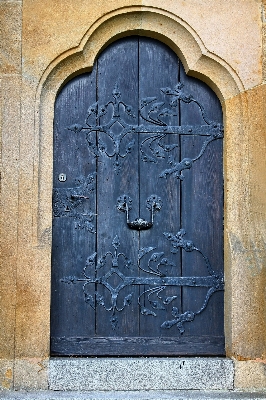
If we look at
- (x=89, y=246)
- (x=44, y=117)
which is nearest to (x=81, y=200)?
(x=89, y=246)

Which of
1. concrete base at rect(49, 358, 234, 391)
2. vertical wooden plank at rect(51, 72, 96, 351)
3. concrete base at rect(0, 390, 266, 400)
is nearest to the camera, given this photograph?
concrete base at rect(0, 390, 266, 400)

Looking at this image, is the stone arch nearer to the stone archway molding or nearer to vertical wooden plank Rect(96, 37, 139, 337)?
the stone archway molding

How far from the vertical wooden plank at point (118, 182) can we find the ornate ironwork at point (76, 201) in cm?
5

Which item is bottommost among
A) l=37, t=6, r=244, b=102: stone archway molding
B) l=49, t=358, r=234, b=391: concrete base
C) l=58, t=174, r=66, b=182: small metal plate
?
l=49, t=358, r=234, b=391: concrete base

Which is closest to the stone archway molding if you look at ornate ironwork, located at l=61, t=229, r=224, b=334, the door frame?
the door frame

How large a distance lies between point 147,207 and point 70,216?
0.41 metres

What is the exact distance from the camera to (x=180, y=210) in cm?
334

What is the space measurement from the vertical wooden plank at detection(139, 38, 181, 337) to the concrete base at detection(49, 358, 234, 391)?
0.19m

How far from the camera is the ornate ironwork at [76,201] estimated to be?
10.8 ft

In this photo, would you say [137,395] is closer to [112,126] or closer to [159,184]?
[159,184]

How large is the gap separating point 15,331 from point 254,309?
1221 mm

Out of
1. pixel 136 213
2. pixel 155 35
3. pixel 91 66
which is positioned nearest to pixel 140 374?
pixel 136 213

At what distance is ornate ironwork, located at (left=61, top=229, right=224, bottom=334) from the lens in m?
3.28

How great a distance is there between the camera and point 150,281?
330 cm
